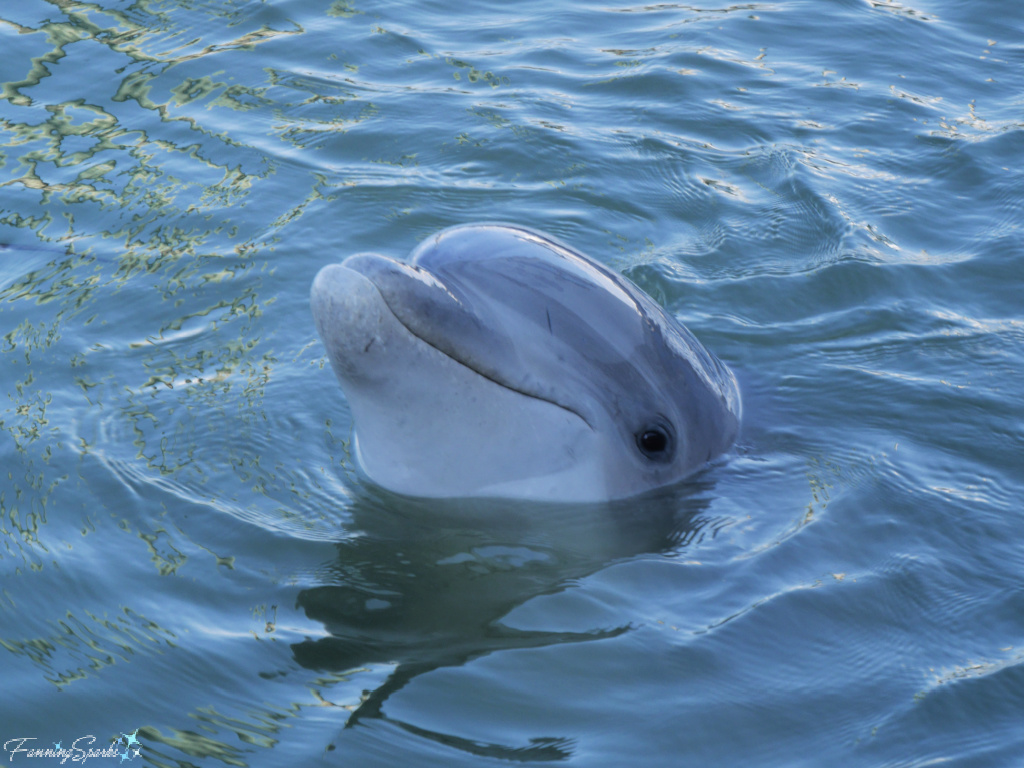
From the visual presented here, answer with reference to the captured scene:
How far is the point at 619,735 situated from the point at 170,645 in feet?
5.10

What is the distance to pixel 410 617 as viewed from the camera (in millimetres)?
4477

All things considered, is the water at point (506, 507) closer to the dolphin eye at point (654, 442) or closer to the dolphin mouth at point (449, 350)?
the dolphin eye at point (654, 442)

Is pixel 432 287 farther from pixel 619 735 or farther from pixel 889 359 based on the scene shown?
pixel 889 359

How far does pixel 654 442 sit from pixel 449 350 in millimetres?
1081

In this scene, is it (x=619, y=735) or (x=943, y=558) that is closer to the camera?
(x=619, y=735)

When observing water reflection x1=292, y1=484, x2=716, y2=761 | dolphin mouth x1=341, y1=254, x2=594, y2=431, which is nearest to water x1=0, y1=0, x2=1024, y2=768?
water reflection x1=292, y1=484, x2=716, y2=761

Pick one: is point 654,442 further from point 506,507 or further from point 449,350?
point 449,350

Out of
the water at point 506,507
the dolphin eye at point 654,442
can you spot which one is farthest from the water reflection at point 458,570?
the dolphin eye at point 654,442

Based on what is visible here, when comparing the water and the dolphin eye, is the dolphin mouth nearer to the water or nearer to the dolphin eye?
the dolphin eye

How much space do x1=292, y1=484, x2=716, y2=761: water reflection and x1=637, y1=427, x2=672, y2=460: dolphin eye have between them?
0.17 meters

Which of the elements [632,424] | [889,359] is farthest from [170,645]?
[889,359]

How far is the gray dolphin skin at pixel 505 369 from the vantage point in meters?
4.41

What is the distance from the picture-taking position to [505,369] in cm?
464

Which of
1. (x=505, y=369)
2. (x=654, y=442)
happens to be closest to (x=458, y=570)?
(x=505, y=369)
